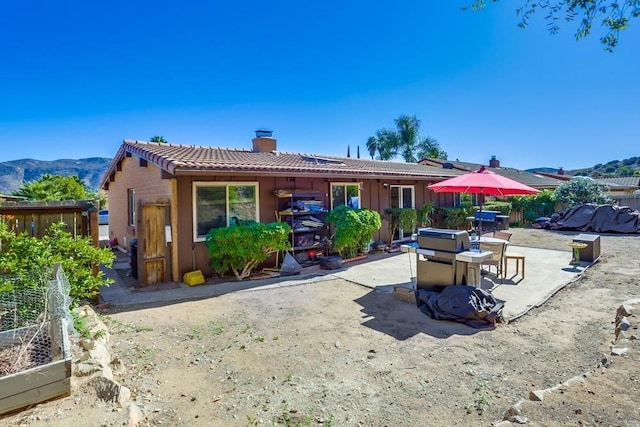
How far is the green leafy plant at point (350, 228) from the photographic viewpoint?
28.6 ft

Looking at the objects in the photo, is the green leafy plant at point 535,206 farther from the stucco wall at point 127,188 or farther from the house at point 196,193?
the stucco wall at point 127,188

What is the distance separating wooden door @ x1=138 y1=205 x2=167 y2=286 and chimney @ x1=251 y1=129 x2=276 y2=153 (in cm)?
587

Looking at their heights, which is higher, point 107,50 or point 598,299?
point 107,50

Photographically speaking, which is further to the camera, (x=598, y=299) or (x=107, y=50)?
(x=107, y=50)

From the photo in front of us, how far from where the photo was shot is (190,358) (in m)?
3.78

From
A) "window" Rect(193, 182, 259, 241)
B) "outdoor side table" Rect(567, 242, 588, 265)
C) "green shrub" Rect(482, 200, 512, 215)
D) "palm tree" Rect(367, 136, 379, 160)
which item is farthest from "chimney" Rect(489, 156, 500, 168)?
"window" Rect(193, 182, 259, 241)

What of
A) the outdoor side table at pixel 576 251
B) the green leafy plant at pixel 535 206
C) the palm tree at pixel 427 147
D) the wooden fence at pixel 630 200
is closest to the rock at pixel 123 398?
the outdoor side table at pixel 576 251

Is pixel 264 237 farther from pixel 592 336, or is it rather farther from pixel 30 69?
pixel 30 69

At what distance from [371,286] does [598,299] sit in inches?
158

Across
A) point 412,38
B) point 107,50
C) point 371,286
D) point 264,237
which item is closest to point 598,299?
point 371,286

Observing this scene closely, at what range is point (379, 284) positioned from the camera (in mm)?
6828

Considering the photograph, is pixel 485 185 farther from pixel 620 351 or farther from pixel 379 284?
pixel 620 351

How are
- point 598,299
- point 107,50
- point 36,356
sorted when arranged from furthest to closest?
1. point 107,50
2. point 598,299
3. point 36,356

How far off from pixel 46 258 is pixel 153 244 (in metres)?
3.27
